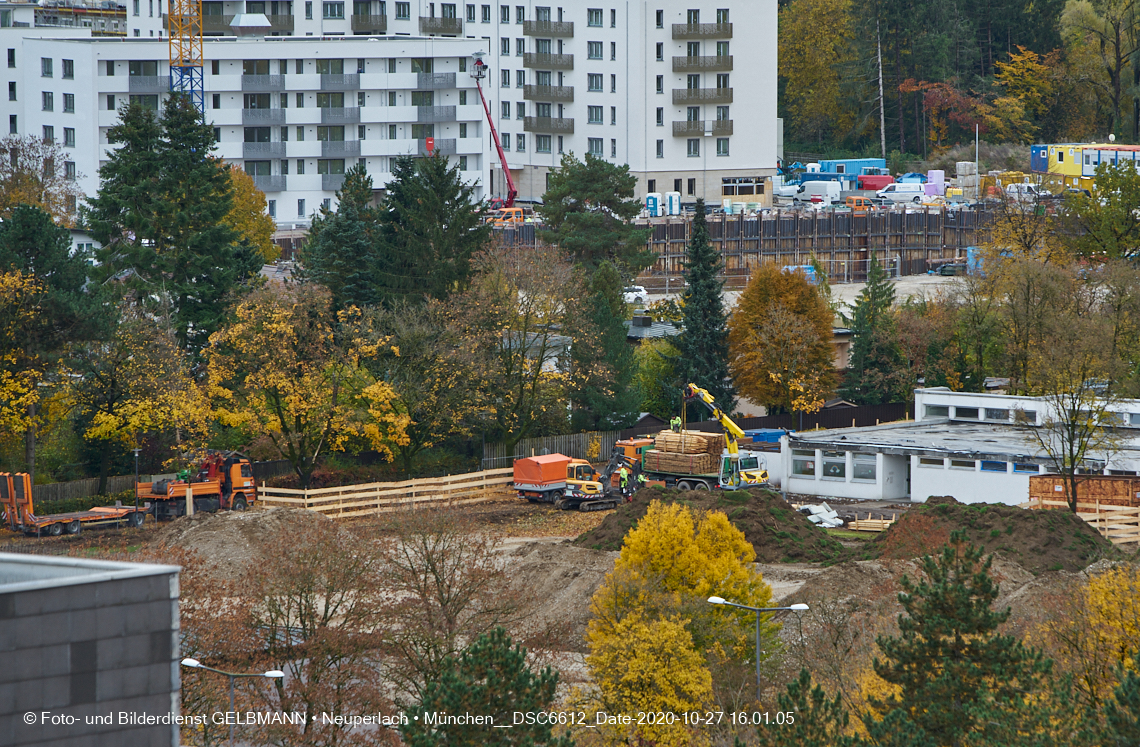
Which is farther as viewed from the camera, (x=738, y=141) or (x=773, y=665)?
(x=738, y=141)

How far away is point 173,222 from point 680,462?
23989 millimetres

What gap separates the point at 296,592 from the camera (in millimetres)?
31344

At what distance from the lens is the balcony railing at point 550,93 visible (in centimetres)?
12356

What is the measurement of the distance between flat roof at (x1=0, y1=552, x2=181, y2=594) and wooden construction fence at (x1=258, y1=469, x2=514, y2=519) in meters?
34.7

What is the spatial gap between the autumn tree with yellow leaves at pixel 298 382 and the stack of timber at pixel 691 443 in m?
10.0

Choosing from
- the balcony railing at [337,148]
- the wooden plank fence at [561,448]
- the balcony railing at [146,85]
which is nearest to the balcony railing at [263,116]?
the balcony railing at [337,148]

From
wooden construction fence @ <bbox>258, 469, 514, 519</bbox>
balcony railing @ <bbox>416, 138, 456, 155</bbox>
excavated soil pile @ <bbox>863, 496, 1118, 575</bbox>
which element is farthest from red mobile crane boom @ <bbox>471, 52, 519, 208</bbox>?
excavated soil pile @ <bbox>863, 496, 1118, 575</bbox>

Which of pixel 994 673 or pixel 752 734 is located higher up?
pixel 994 673

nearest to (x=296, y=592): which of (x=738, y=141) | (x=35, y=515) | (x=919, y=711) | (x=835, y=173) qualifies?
(x=919, y=711)

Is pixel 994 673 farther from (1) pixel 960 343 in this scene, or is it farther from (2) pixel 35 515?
(1) pixel 960 343

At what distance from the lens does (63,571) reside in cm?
1717

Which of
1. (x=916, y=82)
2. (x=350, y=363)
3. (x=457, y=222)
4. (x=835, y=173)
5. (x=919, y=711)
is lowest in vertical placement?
(x=919, y=711)

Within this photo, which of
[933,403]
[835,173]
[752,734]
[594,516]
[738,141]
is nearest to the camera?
[752,734]

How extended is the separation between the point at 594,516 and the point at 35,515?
765 inches
